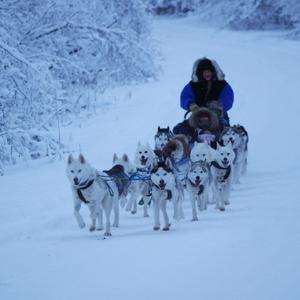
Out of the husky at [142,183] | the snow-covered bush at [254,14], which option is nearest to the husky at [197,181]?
the husky at [142,183]

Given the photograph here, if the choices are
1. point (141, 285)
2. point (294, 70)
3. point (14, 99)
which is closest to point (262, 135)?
point (14, 99)

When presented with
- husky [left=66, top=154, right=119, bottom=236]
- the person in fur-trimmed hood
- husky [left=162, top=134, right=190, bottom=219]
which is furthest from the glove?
husky [left=66, top=154, right=119, bottom=236]

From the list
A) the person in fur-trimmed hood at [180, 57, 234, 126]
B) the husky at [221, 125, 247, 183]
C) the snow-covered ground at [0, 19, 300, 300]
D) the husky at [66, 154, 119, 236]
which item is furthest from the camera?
the person in fur-trimmed hood at [180, 57, 234, 126]

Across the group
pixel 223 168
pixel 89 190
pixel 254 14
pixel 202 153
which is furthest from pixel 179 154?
pixel 254 14

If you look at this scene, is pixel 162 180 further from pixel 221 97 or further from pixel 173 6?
pixel 173 6

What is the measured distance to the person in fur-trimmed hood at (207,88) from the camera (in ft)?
21.6

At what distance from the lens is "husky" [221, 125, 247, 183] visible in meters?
5.89

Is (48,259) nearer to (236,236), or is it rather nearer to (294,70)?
(236,236)

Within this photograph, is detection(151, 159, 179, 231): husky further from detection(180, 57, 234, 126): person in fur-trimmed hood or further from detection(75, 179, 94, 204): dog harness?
detection(180, 57, 234, 126): person in fur-trimmed hood

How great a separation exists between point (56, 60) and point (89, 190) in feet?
19.2

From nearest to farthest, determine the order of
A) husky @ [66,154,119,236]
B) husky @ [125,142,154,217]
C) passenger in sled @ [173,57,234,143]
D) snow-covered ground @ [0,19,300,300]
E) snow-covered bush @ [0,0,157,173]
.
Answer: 1. snow-covered ground @ [0,19,300,300]
2. husky @ [66,154,119,236]
3. husky @ [125,142,154,217]
4. passenger in sled @ [173,57,234,143]
5. snow-covered bush @ [0,0,157,173]

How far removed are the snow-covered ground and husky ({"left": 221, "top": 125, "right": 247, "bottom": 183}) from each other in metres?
0.20

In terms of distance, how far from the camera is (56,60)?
9531mm

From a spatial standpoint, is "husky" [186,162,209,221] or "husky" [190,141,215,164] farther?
"husky" [190,141,215,164]
